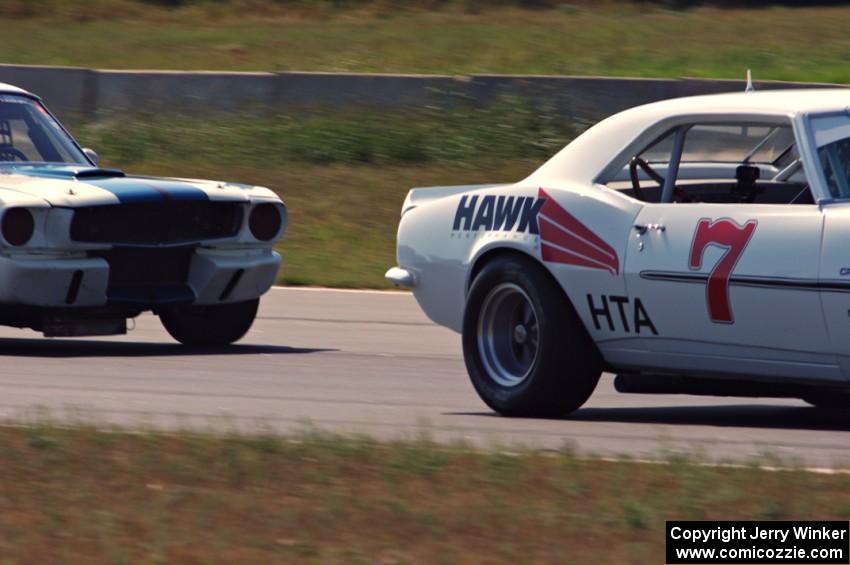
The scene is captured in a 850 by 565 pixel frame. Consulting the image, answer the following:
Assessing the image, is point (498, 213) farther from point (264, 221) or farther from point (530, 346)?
point (264, 221)

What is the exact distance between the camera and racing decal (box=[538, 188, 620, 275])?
7488mm

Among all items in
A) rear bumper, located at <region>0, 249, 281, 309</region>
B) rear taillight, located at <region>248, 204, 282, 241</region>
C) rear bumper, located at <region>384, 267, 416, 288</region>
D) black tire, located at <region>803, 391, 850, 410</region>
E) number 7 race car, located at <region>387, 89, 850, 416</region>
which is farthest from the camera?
rear taillight, located at <region>248, 204, 282, 241</region>

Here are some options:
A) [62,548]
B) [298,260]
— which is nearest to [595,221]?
[62,548]

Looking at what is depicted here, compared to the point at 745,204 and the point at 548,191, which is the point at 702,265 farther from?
the point at 548,191

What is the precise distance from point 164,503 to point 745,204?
9.39 ft

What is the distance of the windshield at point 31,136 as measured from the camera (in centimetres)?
1094

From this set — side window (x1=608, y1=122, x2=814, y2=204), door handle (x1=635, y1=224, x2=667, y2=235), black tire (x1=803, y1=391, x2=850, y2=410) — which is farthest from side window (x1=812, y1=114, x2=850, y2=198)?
black tire (x1=803, y1=391, x2=850, y2=410)

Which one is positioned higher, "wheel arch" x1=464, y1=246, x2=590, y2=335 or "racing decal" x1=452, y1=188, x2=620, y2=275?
"racing decal" x1=452, y1=188, x2=620, y2=275

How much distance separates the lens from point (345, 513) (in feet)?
17.6

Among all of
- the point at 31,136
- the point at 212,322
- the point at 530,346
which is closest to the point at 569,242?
the point at 530,346

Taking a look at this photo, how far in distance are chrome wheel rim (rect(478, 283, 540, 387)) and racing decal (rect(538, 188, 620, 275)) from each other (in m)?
0.32

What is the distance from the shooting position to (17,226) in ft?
31.9

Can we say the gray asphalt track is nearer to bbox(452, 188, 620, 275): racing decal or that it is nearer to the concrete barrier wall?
bbox(452, 188, 620, 275): racing decal

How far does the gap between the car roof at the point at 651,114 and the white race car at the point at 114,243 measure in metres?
3.03
